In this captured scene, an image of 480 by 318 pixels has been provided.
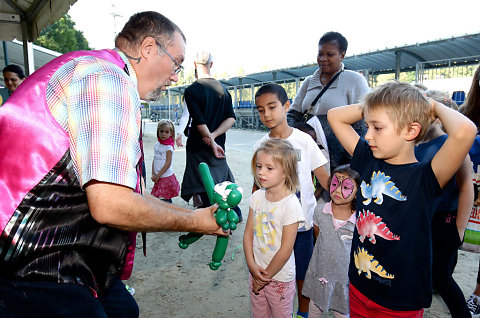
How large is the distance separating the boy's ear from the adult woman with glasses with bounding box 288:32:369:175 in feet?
4.52

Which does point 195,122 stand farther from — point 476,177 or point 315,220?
point 476,177

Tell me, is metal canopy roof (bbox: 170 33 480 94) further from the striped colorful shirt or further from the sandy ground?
the striped colorful shirt

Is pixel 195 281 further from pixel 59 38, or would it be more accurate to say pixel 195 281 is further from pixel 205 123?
pixel 59 38

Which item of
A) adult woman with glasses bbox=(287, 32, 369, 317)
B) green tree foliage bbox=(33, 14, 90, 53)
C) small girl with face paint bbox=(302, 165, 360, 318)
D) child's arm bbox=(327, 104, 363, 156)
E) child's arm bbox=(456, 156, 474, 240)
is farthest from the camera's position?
green tree foliage bbox=(33, 14, 90, 53)

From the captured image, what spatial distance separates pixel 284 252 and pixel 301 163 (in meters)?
0.76

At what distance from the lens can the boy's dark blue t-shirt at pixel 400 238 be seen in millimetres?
1539

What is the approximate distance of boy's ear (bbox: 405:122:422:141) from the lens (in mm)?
1549

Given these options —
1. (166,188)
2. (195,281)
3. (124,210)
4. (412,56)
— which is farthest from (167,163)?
(412,56)

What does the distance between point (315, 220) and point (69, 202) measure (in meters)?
1.71

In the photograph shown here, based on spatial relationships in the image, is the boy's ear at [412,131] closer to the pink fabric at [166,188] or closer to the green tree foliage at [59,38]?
the pink fabric at [166,188]

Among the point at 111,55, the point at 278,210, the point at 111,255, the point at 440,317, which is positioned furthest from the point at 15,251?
the point at 440,317

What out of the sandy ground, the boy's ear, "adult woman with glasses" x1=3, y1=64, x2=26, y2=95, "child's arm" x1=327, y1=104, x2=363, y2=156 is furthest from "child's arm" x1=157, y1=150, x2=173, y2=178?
the boy's ear

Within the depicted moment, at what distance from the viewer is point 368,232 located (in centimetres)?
166

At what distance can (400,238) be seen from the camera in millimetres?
1562
